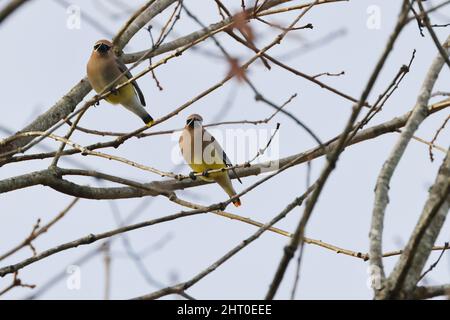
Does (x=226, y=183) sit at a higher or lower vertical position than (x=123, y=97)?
lower

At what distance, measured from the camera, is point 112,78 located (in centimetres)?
611

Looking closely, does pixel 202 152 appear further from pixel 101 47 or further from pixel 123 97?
pixel 101 47

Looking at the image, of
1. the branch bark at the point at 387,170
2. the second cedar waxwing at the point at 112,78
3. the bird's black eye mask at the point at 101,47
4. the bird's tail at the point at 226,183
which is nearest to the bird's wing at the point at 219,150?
the bird's tail at the point at 226,183

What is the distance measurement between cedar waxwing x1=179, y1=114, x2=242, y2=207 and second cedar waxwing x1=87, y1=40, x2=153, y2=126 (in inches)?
14.3

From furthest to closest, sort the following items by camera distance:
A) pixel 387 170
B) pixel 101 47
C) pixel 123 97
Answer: pixel 101 47 → pixel 123 97 → pixel 387 170

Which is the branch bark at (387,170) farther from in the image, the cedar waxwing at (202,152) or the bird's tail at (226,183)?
the bird's tail at (226,183)

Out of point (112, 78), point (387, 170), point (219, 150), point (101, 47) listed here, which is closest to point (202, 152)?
point (219, 150)

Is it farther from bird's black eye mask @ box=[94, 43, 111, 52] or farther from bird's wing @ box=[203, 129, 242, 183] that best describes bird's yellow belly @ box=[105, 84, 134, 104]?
bird's wing @ box=[203, 129, 242, 183]

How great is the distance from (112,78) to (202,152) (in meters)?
0.91

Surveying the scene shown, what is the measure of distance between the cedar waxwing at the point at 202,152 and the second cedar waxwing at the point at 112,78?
1.19ft

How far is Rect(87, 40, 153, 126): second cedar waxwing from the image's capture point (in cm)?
585

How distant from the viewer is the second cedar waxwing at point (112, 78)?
585cm

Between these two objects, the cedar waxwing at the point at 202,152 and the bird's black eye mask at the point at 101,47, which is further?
the bird's black eye mask at the point at 101,47
